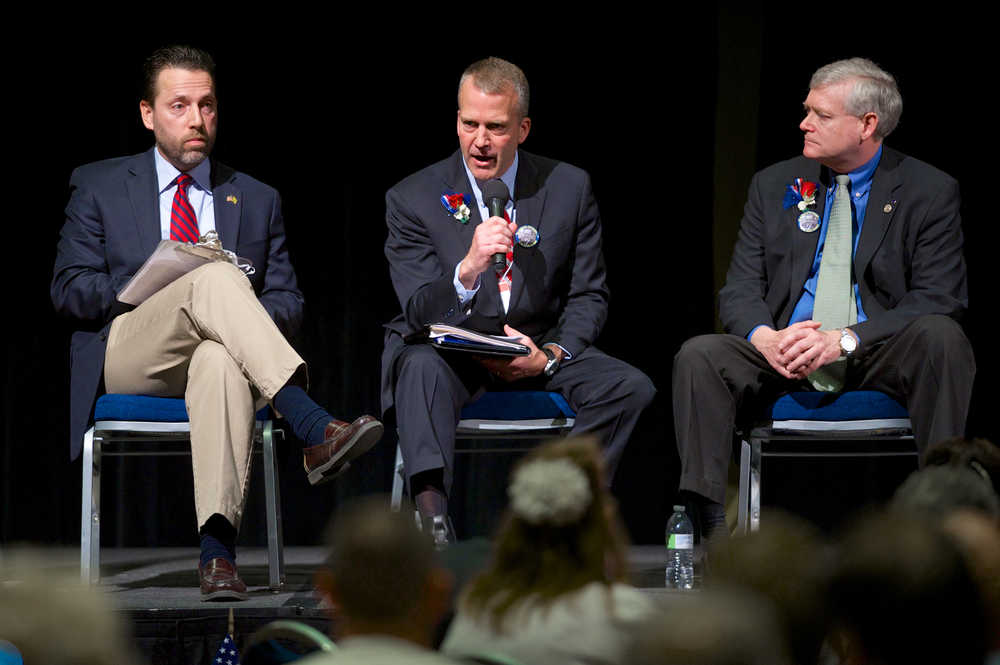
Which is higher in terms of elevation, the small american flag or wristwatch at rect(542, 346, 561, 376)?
wristwatch at rect(542, 346, 561, 376)

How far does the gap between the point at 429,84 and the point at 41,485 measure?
2.03m

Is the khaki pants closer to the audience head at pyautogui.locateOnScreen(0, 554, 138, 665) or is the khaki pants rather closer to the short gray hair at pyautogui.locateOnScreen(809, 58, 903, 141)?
the short gray hair at pyautogui.locateOnScreen(809, 58, 903, 141)

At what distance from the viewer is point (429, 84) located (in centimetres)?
495

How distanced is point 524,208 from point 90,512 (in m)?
1.42

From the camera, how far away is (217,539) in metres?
3.16

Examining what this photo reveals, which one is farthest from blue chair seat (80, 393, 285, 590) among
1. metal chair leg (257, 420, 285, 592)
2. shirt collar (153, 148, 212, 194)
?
shirt collar (153, 148, 212, 194)

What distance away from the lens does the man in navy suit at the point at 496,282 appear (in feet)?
11.2

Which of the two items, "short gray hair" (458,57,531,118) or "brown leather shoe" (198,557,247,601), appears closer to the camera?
"brown leather shoe" (198,557,247,601)

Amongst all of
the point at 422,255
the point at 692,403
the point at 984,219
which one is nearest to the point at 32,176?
the point at 422,255

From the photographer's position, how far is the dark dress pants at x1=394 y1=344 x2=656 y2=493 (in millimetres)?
3330

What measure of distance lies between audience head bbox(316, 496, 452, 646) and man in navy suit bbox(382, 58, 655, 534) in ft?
6.47

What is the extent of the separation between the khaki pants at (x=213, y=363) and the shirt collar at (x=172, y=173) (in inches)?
20.4

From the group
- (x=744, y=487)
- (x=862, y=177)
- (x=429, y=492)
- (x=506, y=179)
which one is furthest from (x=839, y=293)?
(x=429, y=492)

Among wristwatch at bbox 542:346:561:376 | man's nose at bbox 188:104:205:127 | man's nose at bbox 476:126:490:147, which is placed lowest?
wristwatch at bbox 542:346:561:376
